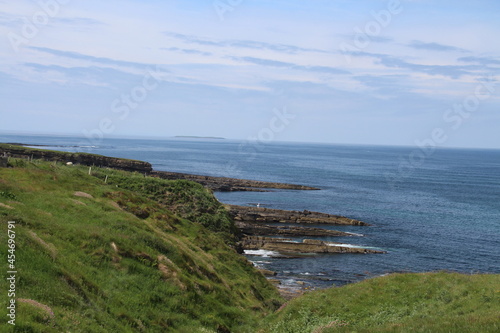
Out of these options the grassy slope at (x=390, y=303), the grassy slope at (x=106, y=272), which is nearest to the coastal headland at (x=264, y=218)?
the grassy slope at (x=106, y=272)

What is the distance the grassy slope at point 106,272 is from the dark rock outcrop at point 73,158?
86107 mm

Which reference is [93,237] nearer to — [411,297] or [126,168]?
[411,297]

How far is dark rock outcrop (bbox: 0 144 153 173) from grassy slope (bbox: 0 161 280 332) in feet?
283

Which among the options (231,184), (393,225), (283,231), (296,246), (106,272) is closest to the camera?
(106,272)

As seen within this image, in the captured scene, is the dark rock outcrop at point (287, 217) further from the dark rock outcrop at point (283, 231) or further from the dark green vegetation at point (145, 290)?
the dark green vegetation at point (145, 290)

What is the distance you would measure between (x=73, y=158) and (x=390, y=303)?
108m

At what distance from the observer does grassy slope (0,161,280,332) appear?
15766 millimetres

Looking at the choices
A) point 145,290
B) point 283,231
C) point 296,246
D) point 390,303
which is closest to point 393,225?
point 283,231

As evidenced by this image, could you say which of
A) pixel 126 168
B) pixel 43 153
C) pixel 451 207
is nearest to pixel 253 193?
pixel 126 168

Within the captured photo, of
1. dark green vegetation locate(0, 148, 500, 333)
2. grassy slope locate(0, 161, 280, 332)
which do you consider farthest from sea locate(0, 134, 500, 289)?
dark green vegetation locate(0, 148, 500, 333)

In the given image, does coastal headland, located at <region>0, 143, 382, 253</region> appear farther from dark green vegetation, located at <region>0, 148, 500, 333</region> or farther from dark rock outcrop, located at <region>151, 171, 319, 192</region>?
dark green vegetation, located at <region>0, 148, 500, 333</region>

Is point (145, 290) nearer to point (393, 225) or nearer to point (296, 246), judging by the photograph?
point (296, 246)

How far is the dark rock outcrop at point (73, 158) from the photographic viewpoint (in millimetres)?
114562

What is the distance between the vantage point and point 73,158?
11650 cm
